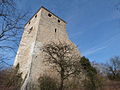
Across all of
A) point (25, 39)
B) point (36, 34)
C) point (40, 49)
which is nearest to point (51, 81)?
point (40, 49)

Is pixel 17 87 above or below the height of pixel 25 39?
below

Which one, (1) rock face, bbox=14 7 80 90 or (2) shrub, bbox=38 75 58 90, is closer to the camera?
(2) shrub, bbox=38 75 58 90

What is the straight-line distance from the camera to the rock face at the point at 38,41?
1347 centimetres

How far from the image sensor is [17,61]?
17828 millimetres

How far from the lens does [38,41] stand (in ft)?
51.2

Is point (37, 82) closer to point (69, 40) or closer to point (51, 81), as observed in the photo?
point (51, 81)

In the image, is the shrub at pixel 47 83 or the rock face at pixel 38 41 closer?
the shrub at pixel 47 83

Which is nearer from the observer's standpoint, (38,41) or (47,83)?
(47,83)

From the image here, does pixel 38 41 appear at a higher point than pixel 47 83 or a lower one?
higher

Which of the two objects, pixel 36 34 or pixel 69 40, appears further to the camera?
pixel 69 40

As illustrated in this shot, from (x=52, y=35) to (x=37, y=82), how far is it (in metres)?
7.58

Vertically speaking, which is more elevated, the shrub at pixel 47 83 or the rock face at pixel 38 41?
the rock face at pixel 38 41

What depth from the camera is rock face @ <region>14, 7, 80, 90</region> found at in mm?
13469

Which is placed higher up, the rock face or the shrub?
the rock face
